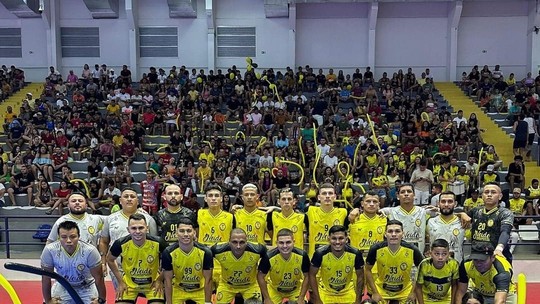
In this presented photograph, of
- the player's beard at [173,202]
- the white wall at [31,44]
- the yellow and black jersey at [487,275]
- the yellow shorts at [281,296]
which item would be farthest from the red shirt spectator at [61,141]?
the yellow and black jersey at [487,275]

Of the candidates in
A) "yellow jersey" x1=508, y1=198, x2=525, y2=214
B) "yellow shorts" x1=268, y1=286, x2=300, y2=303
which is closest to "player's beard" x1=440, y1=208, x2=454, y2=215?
"yellow shorts" x1=268, y1=286, x2=300, y2=303

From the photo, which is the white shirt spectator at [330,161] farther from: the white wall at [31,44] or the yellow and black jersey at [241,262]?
the white wall at [31,44]

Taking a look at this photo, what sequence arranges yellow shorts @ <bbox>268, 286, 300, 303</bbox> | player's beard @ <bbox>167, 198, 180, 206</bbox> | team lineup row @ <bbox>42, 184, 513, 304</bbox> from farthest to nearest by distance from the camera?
player's beard @ <bbox>167, 198, 180, 206</bbox> → yellow shorts @ <bbox>268, 286, 300, 303</bbox> → team lineup row @ <bbox>42, 184, 513, 304</bbox>

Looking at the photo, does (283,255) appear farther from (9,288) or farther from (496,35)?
(496,35)

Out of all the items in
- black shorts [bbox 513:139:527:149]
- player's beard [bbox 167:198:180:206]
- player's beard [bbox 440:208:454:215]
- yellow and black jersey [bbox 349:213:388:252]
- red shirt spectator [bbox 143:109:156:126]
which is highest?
red shirt spectator [bbox 143:109:156:126]

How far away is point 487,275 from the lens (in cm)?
663

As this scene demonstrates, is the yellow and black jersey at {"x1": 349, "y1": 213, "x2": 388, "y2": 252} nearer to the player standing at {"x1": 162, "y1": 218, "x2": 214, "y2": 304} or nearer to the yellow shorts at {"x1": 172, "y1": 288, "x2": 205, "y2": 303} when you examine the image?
the player standing at {"x1": 162, "y1": 218, "x2": 214, "y2": 304}

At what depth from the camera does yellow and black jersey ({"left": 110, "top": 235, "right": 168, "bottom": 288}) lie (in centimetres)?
700

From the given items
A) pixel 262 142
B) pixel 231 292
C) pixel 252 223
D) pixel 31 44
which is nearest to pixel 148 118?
pixel 262 142

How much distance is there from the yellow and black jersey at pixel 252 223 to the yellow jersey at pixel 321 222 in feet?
2.03

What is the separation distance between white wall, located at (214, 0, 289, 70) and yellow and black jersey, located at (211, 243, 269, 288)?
615 inches

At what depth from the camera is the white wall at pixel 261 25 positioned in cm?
2203

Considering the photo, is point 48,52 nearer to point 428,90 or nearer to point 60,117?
point 60,117

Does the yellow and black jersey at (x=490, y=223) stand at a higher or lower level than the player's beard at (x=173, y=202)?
lower
